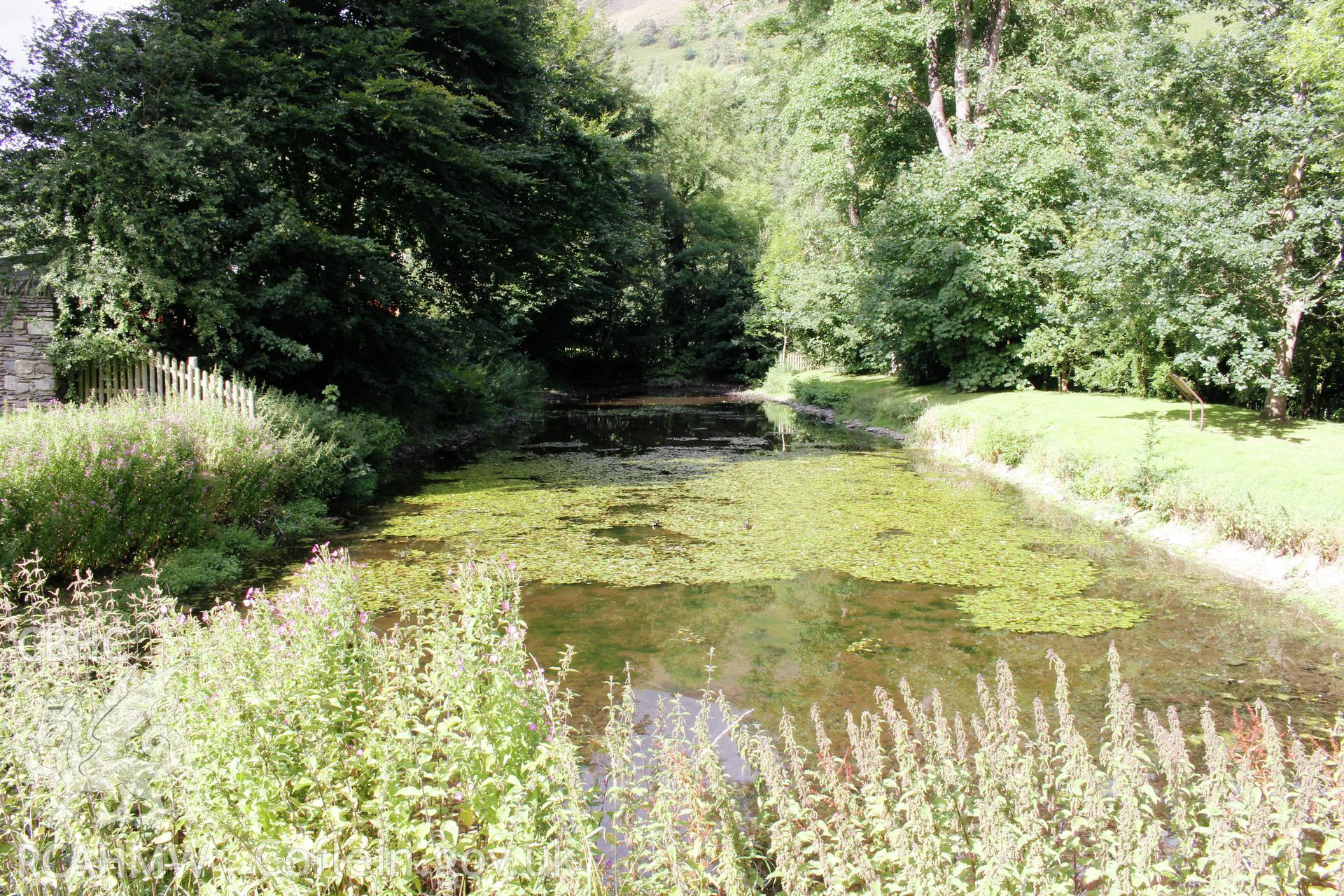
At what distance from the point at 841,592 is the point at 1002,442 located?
820cm

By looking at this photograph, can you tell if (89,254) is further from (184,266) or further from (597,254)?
(597,254)

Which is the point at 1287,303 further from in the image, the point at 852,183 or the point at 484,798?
the point at 852,183

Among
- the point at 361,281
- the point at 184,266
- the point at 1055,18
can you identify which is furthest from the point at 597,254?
the point at 1055,18

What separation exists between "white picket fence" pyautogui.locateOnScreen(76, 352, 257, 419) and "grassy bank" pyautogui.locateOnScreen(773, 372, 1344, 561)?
496 inches

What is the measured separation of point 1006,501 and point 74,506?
38.3 ft

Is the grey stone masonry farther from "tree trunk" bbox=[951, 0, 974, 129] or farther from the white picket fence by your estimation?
"tree trunk" bbox=[951, 0, 974, 129]

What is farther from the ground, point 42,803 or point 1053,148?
point 1053,148

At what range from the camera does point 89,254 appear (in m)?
11.9

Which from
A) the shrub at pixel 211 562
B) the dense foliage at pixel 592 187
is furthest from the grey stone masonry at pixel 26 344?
the shrub at pixel 211 562

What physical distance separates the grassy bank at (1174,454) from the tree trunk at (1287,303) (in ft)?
1.56

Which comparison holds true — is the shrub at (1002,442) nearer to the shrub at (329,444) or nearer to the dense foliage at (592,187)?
the dense foliage at (592,187)

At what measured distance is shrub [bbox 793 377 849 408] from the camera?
27234 mm

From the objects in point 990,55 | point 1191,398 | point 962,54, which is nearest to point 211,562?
point 1191,398

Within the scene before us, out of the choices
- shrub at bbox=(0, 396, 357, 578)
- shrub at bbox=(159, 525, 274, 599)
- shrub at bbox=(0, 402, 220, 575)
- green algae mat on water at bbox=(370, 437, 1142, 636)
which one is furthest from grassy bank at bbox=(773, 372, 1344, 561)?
shrub at bbox=(0, 402, 220, 575)
